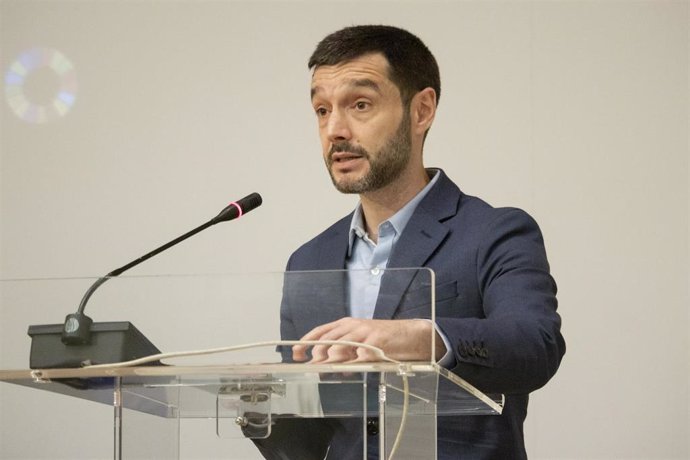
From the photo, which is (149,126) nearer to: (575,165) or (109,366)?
(575,165)

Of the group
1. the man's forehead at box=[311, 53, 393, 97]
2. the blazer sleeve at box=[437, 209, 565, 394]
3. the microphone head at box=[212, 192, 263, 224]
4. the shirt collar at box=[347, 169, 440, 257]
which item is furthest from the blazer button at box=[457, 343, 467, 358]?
the man's forehead at box=[311, 53, 393, 97]

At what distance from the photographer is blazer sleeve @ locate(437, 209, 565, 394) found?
181 cm

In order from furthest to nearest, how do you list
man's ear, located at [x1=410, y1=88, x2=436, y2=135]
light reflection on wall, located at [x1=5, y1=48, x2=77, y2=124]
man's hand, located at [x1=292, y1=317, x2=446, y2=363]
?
light reflection on wall, located at [x1=5, y1=48, x2=77, y2=124] < man's ear, located at [x1=410, y1=88, x2=436, y2=135] < man's hand, located at [x1=292, y1=317, x2=446, y2=363]

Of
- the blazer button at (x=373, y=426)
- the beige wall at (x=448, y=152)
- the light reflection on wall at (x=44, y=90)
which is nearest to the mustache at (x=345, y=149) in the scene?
the blazer button at (x=373, y=426)

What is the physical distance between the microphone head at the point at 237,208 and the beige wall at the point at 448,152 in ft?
4.95

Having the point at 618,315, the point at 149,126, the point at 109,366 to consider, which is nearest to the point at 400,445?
the point at 109,366

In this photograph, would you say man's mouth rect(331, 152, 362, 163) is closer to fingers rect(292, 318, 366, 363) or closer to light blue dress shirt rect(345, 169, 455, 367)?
light blue dress shirt rect(345, 169, 455, 367)

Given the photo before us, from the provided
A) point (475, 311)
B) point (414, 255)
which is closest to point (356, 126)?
point (414, 255)

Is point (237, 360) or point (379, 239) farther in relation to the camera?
point (379, 239)

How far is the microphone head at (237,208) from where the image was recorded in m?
2.20

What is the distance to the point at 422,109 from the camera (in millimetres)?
2697

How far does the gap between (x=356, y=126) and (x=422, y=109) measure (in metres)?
0.23

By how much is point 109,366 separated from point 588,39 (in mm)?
2481

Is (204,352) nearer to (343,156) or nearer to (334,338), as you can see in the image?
(334,338)
